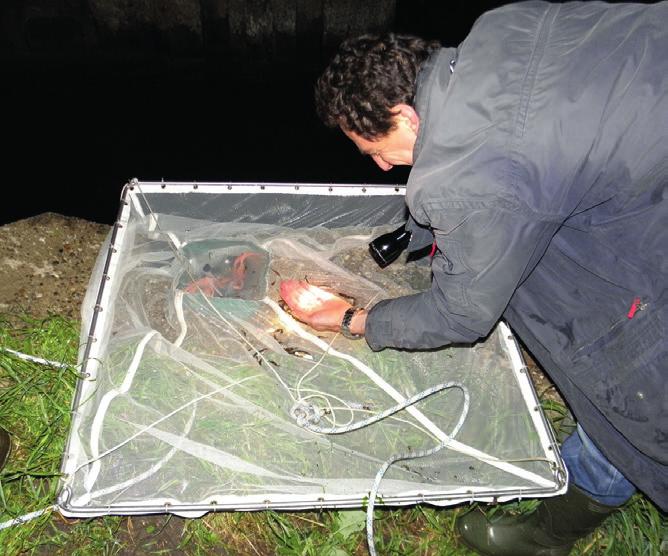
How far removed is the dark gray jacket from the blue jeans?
17 centimetres

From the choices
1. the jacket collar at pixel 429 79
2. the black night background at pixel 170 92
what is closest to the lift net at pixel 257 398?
the jacket collar at pixel 429 79

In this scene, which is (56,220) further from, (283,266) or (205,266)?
(283,266)

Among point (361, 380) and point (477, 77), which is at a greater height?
point (477, 77)

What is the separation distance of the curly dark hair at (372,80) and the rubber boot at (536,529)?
1396 millimetres

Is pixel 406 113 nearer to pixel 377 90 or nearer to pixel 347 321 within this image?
pixel 377 90

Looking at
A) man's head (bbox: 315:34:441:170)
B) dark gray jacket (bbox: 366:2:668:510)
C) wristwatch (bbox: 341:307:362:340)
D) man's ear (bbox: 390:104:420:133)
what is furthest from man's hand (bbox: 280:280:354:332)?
man's ear (bbox: 390:104:420:133)

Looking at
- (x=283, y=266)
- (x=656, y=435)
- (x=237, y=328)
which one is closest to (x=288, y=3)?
(x=283, y=266)

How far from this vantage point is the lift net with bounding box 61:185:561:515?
69.9 inches

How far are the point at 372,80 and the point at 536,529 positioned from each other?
5.59 feet

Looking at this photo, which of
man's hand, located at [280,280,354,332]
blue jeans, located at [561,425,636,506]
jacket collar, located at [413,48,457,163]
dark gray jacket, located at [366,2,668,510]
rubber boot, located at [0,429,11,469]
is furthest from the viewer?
man's hand, located at [280,280,354,332]

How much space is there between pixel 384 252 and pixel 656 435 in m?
1.25

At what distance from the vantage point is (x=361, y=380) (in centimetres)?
212

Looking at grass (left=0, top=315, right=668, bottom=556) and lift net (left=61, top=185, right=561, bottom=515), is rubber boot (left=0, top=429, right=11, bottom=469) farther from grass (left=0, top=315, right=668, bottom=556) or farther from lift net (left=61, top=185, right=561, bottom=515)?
lift net (left=61, top=185, right=561, bottom=515)

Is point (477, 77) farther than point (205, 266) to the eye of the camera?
No
